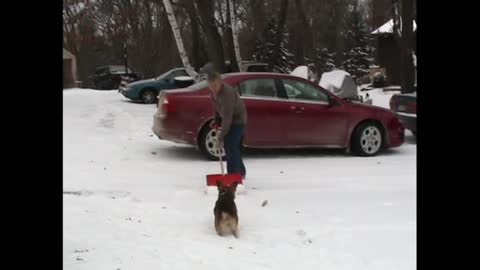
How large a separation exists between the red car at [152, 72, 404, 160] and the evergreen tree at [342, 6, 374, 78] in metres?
36.2

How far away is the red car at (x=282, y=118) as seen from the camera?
416 inches

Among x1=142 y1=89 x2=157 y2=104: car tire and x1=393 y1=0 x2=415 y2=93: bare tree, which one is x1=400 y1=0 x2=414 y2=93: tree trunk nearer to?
x1=393 y1=0 x2=415 y2=93: bare tree

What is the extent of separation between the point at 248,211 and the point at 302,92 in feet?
13.8

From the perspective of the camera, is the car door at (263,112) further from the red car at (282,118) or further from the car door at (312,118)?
the car door at (312,118)

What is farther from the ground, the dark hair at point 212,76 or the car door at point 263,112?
the dark hair at point 212,76

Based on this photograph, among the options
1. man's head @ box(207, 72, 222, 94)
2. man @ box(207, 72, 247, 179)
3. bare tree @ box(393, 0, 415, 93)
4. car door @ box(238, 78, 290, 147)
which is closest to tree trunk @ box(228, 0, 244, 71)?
bare tree @ box(393, 0, 415, 93)

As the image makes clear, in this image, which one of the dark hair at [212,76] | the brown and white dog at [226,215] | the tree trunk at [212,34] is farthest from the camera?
the tree trunk at [212,34]

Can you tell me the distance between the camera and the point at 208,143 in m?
10.6

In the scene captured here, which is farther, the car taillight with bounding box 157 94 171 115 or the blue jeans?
the car taillight with bounding box 157 94 171 115

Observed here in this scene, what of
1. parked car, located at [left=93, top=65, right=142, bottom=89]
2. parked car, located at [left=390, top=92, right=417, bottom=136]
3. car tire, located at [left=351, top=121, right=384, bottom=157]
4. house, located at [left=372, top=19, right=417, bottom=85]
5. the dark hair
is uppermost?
house, located at [left=372, top=19, right=417, bottom=85]

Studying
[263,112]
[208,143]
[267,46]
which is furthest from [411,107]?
[267,46]

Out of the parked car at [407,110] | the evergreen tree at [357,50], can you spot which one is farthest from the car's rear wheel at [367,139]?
the evergreen tree at [357,50]

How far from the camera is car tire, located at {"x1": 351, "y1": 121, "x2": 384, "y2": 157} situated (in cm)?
1134

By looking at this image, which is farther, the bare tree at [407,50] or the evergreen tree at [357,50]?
the evergreen tree at [357,50]
